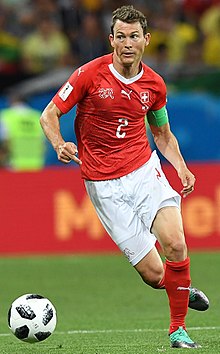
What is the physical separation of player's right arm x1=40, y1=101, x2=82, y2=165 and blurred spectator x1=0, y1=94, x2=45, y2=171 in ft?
27.6

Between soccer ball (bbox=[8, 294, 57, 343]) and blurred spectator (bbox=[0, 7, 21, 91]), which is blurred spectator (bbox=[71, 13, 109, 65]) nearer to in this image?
blurred spectator (bbox=[0, 7, 21, 91])

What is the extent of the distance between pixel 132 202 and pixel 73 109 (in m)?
8.51

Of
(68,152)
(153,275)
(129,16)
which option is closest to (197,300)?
(153,275)

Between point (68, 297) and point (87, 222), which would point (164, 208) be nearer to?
point (68, 297)

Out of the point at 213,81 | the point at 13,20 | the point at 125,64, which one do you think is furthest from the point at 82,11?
the point at 125,64

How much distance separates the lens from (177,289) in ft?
23.6

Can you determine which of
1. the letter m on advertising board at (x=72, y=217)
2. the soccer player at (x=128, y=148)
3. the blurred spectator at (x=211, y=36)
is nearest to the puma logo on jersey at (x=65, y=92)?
the soccer player at (x=128, y=148)

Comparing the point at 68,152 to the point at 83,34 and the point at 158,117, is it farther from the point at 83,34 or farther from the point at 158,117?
the point at 83,34

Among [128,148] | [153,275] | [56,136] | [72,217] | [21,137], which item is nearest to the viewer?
[56,136]

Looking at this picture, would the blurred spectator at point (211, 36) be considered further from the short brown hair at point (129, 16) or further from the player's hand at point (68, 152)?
the player's hand at point (68, 152)

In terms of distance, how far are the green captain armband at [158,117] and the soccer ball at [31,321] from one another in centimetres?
158

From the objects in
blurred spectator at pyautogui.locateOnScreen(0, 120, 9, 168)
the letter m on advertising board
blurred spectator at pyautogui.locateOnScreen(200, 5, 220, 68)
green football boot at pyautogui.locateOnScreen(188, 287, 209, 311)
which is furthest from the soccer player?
blurred spectator at pyautogui.locateOnScreen(200, 5, 220, 68)

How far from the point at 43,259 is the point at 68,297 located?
334cm

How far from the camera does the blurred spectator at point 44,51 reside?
17.2 metres
